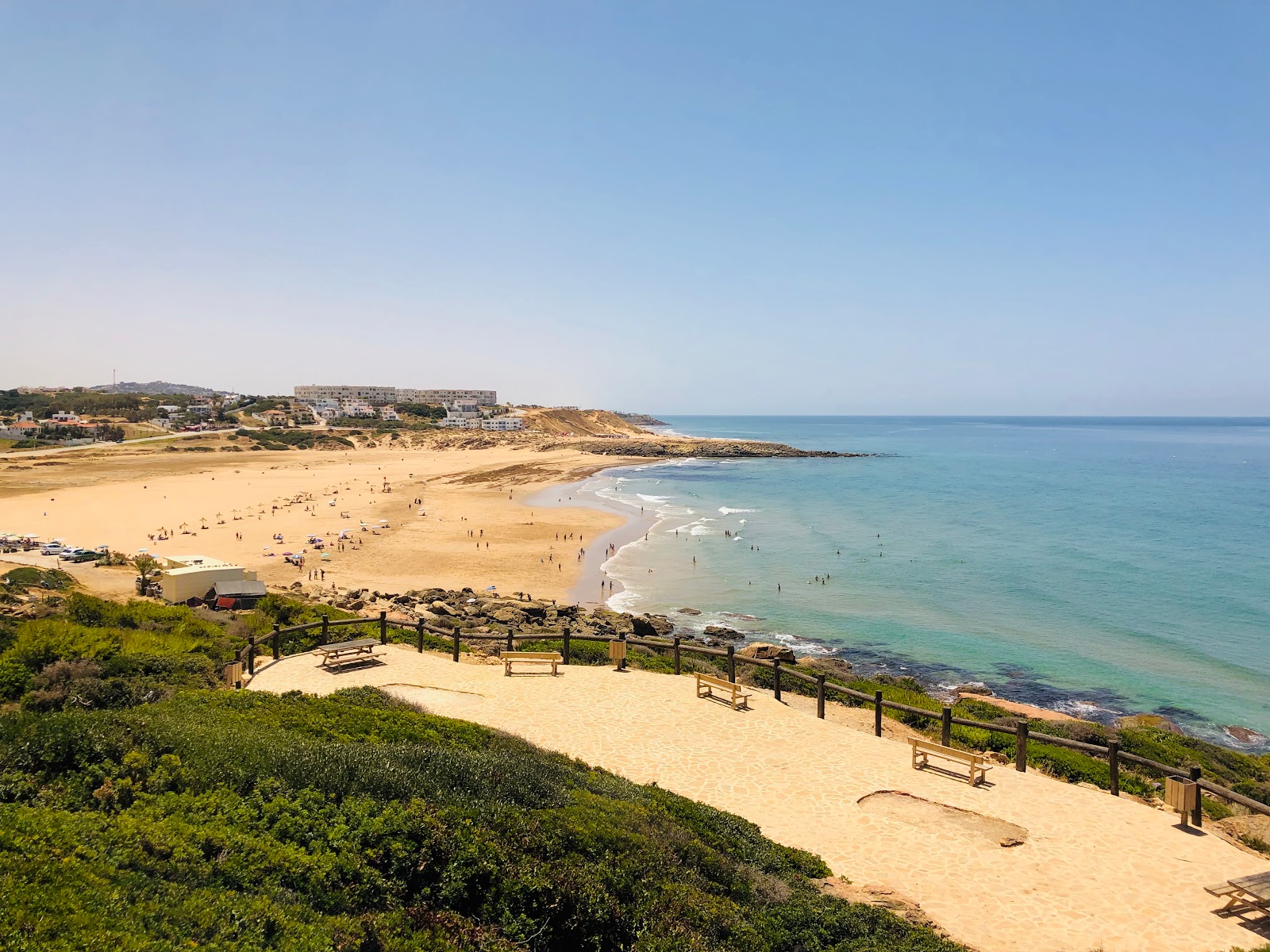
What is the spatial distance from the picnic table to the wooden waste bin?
2.01 meters

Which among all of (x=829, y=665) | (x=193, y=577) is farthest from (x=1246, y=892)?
(x=193, y=577)

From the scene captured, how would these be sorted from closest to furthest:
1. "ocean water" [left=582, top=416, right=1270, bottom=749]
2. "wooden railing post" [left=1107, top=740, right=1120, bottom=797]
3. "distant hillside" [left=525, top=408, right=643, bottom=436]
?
"wooden railing post" [left=1107, top=740, right=1120, bottom=797]
"ocean water" [left=582, top=416, right=1270, bottom=749]
"distant hillside" [left=525, top=408, right=643, bottom=436]

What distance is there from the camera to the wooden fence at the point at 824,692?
35.4 ft

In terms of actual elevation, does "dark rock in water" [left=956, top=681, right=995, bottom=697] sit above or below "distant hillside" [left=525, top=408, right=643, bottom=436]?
below

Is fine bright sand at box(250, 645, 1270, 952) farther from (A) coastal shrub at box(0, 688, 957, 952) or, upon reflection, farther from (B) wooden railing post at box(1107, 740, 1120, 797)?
(A) coastal shrub at box(0, 688, 957, 952)

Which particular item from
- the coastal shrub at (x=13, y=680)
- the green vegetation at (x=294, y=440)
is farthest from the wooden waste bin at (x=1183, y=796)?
the green vegetation at (x=294, y=440)

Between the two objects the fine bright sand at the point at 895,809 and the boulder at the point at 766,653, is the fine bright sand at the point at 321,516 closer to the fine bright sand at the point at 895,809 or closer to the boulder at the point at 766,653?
the boulder at the point at 766,653

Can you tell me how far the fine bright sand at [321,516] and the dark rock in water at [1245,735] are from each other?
A: 22.3 m

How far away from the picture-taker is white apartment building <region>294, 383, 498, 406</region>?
170500mm

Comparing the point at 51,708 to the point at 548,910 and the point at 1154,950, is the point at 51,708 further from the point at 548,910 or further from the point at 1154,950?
the point at 1154,950

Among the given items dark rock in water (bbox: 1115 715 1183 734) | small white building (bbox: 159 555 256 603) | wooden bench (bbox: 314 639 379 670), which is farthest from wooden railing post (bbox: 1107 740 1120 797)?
small white building (bbox: 159 555 256 603)

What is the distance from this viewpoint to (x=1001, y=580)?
35094mm

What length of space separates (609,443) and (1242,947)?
113358 millimetres

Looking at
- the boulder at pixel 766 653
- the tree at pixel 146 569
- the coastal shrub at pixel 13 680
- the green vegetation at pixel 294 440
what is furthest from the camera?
the green vegetation at pixel 294 440
